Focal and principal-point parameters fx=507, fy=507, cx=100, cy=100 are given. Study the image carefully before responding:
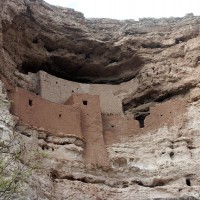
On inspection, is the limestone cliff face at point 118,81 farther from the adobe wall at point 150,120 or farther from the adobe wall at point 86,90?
the adobe wall at point 86,90

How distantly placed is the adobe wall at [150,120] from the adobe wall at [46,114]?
1.35 m

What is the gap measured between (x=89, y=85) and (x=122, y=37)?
86.2 inches

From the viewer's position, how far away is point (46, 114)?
599 inches

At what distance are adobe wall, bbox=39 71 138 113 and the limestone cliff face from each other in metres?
0.28

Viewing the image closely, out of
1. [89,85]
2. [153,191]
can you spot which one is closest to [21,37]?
[89,85]

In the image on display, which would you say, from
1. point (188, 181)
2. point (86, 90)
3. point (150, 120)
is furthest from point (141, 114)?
point (188, 181)

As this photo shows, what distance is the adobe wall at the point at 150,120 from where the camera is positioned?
16.5 metres

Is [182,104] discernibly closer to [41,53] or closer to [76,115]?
[76,115]

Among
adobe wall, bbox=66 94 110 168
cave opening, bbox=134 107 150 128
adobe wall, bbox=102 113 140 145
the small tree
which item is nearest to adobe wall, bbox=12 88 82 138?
adobe wall, bbox=66 94 110 168

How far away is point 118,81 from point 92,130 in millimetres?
4744

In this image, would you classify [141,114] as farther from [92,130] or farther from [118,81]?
[92,130]

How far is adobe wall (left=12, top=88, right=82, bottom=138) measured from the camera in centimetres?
1478

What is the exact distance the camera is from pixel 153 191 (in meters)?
14.3

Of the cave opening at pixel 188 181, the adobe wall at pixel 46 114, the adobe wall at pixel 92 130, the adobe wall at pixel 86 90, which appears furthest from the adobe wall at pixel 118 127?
the cave opening at pixel 188 181
